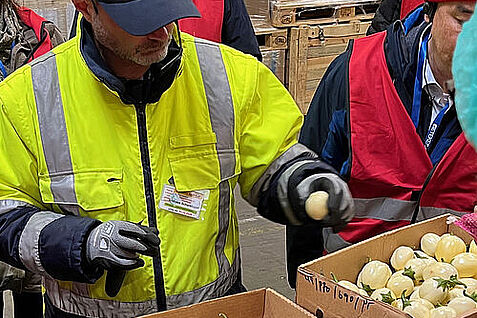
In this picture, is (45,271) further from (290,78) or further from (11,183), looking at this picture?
(290,78)

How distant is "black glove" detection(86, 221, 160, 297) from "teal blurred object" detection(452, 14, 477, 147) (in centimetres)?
81

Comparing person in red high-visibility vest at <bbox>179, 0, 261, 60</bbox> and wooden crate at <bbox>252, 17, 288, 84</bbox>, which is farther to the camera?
wooden crate at <bbox>252, 17, 288, 84</bbox>

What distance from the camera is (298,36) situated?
5.32 metres

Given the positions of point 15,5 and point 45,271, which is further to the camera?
point 15,5

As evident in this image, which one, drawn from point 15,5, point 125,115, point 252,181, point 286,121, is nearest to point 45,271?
point 125,115

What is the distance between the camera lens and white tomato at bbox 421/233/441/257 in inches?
77.4

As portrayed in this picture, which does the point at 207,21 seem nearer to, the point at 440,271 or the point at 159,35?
the point at 159,35

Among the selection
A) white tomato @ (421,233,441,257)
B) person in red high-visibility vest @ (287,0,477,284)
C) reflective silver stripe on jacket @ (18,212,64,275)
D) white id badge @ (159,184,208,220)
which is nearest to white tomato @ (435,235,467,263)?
white tomato @ (421,233,441,257)

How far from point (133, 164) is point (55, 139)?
180 millimetres

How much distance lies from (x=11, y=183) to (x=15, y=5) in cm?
133

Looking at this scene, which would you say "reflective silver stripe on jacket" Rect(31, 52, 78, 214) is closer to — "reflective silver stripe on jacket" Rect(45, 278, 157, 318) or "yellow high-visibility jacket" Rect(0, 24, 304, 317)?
"yellow high-visibility jacket" Rect(0, 24, 304, 317)

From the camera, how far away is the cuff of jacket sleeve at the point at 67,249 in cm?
162

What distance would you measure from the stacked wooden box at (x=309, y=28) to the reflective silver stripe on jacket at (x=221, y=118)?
11.0ft

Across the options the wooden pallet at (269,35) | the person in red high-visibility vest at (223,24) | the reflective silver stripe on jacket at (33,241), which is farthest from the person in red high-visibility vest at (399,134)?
the wooden pallet at (269,35)
